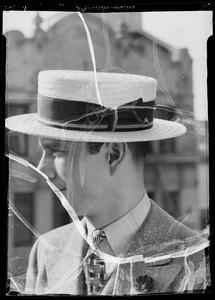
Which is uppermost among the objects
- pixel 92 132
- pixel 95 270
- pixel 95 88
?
pixel 95 88

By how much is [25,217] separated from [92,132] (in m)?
0.29

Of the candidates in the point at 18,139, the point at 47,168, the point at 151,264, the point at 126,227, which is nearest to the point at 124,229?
the point at 126,227

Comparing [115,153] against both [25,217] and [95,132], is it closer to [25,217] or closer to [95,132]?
[95,132]

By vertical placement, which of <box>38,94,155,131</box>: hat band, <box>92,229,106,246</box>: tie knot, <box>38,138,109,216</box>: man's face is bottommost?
<box>92,229,106,246</box>: tie knot

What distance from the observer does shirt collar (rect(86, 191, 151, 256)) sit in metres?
1.10

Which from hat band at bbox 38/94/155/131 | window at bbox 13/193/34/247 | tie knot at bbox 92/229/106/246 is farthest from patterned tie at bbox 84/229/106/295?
hat band at bbox 38/94/155/131

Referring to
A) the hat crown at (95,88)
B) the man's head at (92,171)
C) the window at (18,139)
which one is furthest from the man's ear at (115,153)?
the window at (18,139)

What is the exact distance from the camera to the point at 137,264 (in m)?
1.10

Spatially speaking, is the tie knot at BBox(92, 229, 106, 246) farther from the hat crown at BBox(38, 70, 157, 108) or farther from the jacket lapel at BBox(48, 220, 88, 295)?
the hat crown at BBox(38, 70, 157, 108)

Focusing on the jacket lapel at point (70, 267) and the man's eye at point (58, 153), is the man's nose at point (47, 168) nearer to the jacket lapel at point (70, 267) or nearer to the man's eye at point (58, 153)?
the man's eye at point (58, 153)

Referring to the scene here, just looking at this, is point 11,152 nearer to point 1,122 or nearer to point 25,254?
point 1,122

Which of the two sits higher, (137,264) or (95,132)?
(95,132)

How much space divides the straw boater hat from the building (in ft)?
0.13

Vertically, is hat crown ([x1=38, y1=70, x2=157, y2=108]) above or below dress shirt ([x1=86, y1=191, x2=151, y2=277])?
above
